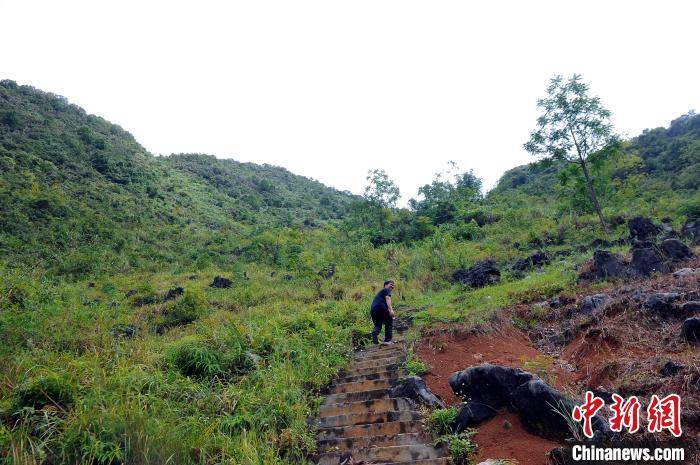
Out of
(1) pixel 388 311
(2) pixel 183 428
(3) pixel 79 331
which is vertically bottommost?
(2) pixel 183 428

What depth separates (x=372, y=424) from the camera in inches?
224

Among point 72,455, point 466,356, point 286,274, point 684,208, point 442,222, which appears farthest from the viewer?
point 442,222

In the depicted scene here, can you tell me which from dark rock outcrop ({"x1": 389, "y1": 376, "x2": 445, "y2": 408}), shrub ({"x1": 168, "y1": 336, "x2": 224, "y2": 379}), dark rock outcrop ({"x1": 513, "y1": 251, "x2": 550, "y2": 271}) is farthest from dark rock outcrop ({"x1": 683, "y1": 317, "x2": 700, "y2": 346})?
dark rock outcrop ({"x1": 513, "y1": 251, "x2": 550, "y2": 271})

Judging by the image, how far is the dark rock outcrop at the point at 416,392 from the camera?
5891mm

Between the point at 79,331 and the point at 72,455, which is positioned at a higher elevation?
the point at 79,331

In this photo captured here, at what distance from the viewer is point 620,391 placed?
196 inches

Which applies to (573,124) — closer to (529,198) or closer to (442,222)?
(442,222)

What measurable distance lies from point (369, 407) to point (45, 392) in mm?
3919

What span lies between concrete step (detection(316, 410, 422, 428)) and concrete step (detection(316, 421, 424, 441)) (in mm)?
151

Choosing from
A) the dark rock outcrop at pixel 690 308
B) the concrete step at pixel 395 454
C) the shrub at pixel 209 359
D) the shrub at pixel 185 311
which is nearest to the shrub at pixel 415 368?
the concrete step at pixel 395 454

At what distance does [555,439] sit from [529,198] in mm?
28780

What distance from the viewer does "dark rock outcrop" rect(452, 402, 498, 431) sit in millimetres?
5270

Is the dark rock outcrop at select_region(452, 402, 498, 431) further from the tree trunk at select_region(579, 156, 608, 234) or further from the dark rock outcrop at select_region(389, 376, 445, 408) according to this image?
the tree trunk at select_region(579, 156, 608, 234)

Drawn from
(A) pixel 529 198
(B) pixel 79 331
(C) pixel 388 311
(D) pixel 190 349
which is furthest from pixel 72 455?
(A) pixel 529 198
